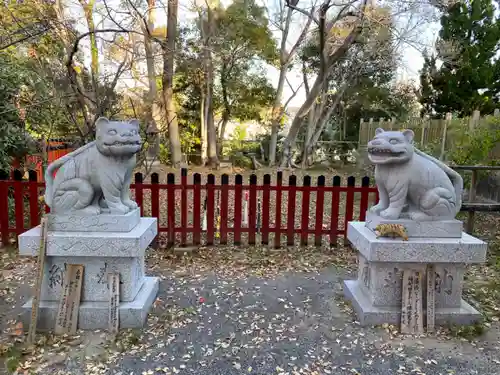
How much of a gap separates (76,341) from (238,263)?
2.42m

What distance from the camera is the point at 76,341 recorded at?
3.18 metres

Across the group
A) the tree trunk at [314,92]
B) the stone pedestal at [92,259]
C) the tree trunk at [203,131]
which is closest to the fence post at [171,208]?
the stone pedestal at [92,259]

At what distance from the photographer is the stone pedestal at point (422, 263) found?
11.0 ft

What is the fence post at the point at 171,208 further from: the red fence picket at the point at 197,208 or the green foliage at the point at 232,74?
the green foliage at the point at 232,74

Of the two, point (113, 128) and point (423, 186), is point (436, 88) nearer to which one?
point (423, 186)

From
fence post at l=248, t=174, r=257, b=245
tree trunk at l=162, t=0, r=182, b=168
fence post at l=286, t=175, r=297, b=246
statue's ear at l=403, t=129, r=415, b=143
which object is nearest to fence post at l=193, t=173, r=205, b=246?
fence post at l=248, t=174, r=257, b=245

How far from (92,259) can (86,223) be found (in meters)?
0.34

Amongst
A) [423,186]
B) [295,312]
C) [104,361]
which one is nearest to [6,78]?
[104,361]

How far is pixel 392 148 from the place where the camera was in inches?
131

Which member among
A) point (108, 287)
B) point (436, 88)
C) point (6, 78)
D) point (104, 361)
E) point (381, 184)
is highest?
point (436, 88)

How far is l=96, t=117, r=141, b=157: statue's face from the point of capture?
10.8 ft

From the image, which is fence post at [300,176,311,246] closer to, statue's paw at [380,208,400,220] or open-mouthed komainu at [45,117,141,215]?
statue's paw at [380,208,400,220]

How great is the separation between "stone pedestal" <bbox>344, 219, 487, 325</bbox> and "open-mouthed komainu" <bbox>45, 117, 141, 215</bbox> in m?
2.45

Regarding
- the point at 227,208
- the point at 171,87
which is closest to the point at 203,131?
the point at 171,87
